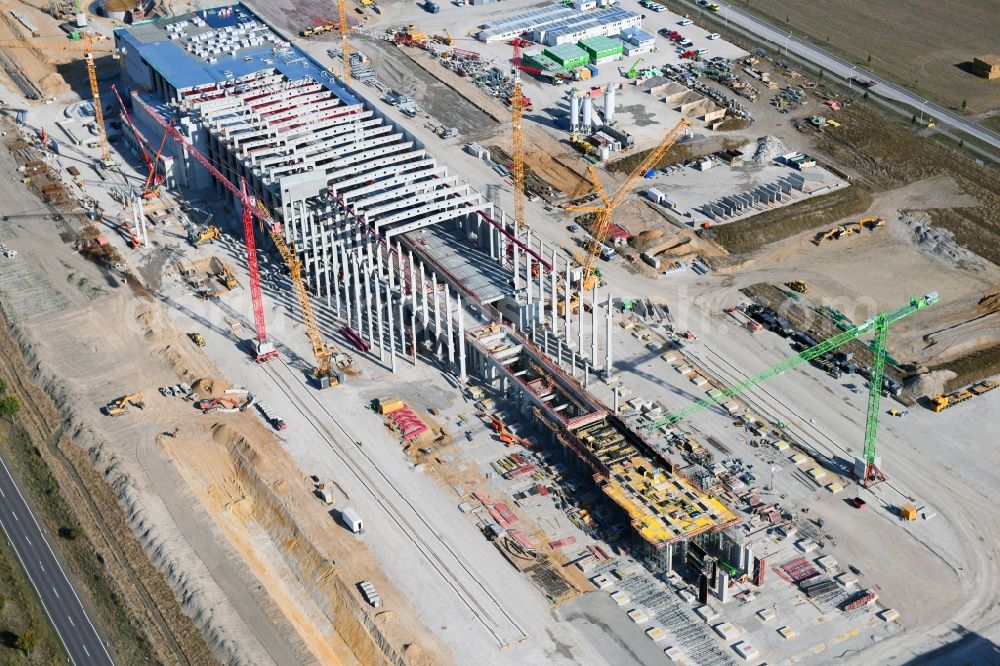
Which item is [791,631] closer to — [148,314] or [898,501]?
[898,501]

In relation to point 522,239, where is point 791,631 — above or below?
below

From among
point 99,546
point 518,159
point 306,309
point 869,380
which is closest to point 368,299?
point 306,309

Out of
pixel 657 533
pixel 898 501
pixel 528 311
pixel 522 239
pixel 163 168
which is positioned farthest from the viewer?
pixel 163 168

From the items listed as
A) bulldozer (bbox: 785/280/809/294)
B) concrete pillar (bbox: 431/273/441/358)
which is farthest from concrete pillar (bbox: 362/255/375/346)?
bulldozer (bbox: 785/280/809/294)

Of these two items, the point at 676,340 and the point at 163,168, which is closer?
the point at 676,340

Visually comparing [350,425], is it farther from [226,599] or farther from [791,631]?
[791,631]

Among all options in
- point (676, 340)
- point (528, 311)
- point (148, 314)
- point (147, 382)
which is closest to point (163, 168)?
point (148, 314)

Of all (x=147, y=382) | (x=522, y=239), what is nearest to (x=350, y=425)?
(x=147, y=382)

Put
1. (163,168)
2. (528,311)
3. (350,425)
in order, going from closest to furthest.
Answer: (350,425) → (528,311) → (163,168)
